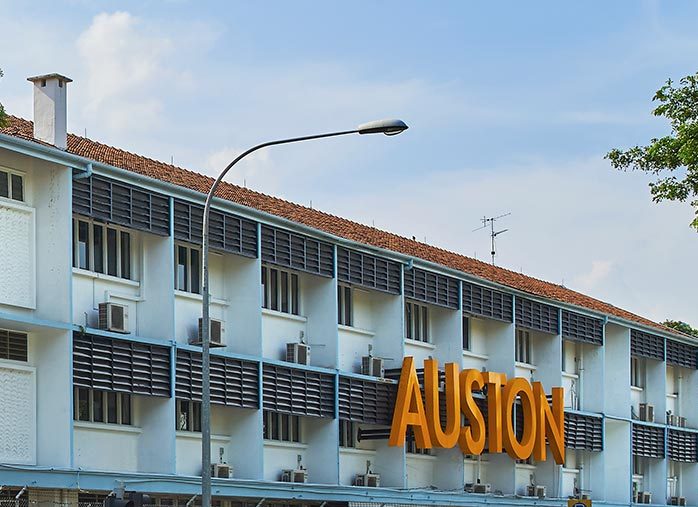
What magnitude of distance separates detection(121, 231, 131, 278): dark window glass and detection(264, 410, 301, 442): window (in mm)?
5494

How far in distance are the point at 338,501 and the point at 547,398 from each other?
12.3 m

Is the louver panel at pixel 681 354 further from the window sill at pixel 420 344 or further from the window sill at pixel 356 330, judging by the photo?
the window sill at pixel 356 330

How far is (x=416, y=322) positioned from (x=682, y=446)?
58.0ft

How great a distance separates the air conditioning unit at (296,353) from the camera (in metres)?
34.4

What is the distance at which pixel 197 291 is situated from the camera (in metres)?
32.2

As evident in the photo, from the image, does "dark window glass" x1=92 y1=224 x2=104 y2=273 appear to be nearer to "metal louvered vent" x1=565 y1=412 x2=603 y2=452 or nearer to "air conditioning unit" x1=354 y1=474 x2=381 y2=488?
"air conditioning unit" x1=354 y1=474 x2=381 y2=488

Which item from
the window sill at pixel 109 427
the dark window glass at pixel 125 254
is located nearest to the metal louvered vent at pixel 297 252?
the dark window glass at pixel 125 254

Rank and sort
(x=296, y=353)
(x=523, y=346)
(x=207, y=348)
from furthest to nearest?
(x=523, y=346) → (x=296, y=353) → (x=207, y=348)

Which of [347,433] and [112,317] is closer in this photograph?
[112,317]

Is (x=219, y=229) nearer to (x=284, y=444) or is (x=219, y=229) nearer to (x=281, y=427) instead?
(x=281, y=427)

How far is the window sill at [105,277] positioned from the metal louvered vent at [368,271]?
7313 mm

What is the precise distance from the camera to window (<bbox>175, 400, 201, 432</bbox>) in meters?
31.5

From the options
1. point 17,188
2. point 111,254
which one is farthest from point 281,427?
point 17,188

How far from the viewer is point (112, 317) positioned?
2847cm
